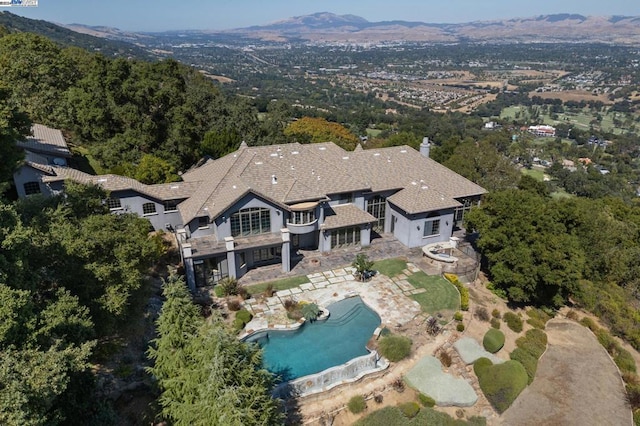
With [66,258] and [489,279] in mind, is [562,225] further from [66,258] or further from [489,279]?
[66,258]

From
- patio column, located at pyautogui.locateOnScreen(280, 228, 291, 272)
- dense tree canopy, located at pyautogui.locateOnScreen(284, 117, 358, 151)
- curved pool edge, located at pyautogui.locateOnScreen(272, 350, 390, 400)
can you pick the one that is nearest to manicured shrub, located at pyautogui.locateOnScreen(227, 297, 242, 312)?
patio column, located at pyautogui.locateOnScreen(280, 228, 291, 272)

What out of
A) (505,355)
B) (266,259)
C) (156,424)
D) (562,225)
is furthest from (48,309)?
(562,225)

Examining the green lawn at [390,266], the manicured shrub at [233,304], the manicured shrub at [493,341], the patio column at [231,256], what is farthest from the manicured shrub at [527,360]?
the patio column at [231,256]

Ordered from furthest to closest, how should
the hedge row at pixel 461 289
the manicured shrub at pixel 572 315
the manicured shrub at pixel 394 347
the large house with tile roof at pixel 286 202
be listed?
the manicured shrub at pixel 572 315 < the large house with tile roof at pixel 286 202 < the hedge row at pixel 461 289 < the manicured shrub at pixel 394 347

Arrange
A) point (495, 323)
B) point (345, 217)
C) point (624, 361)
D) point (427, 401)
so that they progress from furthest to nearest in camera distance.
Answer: point (345, 217)
point (495, 323)
point (624, 361)
point (427, 401)

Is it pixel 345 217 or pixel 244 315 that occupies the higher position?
pixel 345 217

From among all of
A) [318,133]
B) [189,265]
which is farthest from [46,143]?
[318,133]

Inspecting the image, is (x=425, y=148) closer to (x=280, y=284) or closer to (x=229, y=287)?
(x=280, y=284)

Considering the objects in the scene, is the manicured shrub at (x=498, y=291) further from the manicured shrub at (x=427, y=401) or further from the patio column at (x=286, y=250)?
the patio column at (x=286, y=250)
